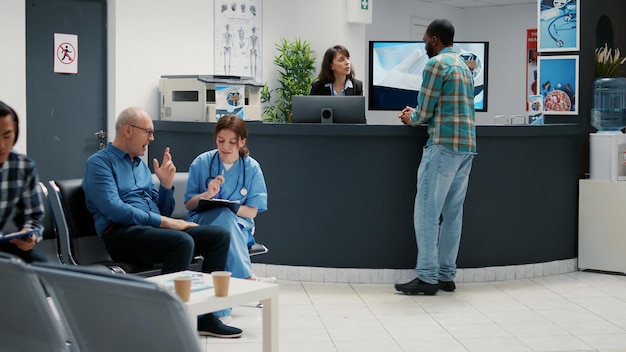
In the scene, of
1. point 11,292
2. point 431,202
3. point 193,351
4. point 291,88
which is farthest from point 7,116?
point 291,88

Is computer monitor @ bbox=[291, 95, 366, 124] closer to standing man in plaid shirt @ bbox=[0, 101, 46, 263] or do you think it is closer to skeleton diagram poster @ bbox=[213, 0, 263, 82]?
skeleton diagram poster @ bbox=[213, 0, 263, 82]

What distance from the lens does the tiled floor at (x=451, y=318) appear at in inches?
174

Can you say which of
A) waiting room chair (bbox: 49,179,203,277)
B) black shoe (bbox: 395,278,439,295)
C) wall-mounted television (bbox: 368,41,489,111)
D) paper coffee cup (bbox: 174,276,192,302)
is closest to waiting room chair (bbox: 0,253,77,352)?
paper coffee cup (bbox: 174,276,192,302)

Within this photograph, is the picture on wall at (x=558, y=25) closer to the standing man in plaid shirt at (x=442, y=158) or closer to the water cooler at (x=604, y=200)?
the water cooler at (x=604, y=200)

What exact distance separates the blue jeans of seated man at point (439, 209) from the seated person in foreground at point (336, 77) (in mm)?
1393

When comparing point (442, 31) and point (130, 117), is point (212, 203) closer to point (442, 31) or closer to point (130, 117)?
point (130, 117)

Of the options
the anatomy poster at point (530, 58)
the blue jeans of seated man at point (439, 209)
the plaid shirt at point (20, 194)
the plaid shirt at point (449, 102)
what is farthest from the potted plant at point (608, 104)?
the anatomy poster at point (530, 58)

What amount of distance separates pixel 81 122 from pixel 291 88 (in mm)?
2176

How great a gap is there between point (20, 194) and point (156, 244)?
965 millimetres

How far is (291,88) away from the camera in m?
8.28

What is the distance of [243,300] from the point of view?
3297mm

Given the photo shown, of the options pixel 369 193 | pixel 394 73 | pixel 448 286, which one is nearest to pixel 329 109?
pixel 369 193

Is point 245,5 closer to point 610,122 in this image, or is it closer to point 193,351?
point 610,122

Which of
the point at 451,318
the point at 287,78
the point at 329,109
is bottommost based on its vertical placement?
the point at 451,318
